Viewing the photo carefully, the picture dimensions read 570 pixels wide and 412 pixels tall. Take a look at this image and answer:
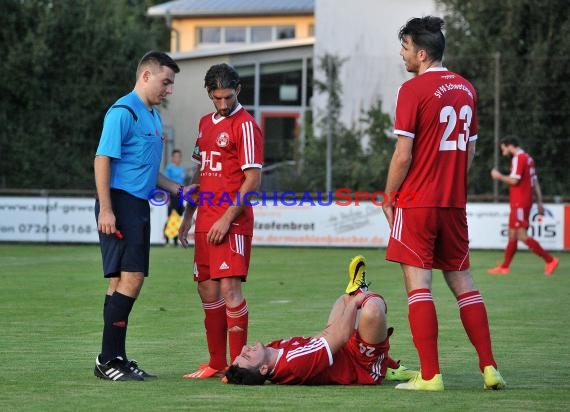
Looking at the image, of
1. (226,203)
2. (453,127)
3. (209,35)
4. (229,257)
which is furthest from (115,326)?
(209,35)

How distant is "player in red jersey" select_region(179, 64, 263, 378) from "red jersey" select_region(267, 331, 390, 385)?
645 mm

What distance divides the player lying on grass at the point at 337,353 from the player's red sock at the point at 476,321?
1.61 ft

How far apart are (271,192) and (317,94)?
104 inches

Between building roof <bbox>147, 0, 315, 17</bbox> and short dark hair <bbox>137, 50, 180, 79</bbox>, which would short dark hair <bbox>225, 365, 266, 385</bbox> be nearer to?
short dark hair <bbox>137, 50, 180, 79</bbox>

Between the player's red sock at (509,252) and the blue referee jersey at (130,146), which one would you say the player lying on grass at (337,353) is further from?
the player's red sock at (509,252)

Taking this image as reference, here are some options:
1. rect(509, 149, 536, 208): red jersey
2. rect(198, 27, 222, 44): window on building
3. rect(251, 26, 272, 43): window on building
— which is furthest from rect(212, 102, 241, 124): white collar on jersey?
rect(198, 27, 222, 44): window on building

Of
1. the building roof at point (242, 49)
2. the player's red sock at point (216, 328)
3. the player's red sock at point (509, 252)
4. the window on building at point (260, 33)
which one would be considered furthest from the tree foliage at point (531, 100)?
the window on building at point (260, 33)

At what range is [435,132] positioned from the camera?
766 cm

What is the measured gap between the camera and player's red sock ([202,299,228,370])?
27.7 feet

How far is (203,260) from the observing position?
28.0 feet

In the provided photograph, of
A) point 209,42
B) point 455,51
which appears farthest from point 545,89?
point 209,42

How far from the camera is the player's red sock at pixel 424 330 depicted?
7.53m

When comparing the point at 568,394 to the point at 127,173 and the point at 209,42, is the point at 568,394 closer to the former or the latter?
the point at 127,173

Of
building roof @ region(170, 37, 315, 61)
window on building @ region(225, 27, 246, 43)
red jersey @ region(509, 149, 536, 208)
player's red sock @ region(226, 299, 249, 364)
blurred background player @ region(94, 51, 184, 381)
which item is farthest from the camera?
window on building @ region(225, 27, 246, 43)
